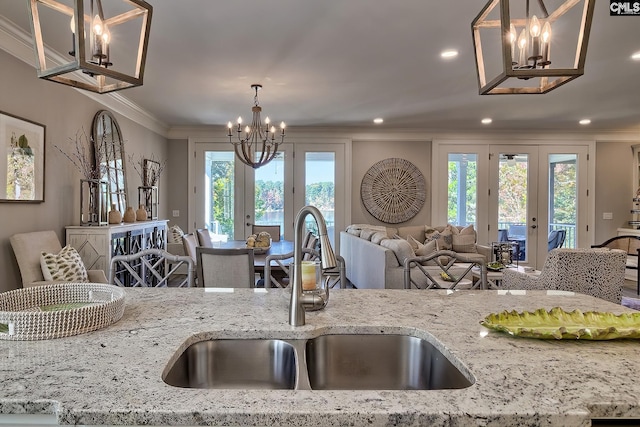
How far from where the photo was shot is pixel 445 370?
1011mm

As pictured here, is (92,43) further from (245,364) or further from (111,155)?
(111,155)

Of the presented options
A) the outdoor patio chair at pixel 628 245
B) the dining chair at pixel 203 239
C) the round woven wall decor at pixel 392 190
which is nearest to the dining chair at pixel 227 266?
the dining chair at pixel 203 239

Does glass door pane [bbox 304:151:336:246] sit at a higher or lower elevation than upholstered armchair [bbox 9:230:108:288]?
higher

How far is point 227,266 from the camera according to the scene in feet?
8.57

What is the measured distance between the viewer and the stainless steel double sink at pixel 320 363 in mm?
1070

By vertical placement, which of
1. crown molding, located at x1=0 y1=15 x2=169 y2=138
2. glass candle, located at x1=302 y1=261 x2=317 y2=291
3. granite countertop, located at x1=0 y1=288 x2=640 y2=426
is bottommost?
granite countertop, located at x1=0 y1=288 x2=640 y2=426

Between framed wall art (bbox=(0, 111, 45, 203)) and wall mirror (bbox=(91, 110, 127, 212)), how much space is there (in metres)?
0.87

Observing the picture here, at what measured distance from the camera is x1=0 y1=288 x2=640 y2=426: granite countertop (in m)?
0.69

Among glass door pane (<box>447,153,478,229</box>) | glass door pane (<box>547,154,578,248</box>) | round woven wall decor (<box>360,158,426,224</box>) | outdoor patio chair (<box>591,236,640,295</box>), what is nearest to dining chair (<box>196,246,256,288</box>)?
round woven wall decor (<box>360,158,426,224</box>)

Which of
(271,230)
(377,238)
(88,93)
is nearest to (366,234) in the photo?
(377,238)

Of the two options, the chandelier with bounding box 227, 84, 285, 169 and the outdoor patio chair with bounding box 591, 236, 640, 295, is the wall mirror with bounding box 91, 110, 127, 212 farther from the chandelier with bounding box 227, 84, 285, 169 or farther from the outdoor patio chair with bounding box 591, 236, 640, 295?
the outdoor patio chair with bounding box 591, 236, 640, 295

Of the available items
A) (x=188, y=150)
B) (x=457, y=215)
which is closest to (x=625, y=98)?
(x=457, y=215)

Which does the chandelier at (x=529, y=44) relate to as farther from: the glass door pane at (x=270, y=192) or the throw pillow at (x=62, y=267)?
the glass door pane at (x=270, y=192)

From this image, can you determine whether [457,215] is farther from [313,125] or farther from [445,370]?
[445,370]
